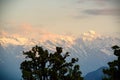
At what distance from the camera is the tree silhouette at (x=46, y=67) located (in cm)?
3688

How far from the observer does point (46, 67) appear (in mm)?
36938

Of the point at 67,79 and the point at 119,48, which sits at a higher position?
the point at 119,48

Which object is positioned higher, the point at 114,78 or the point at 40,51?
the point at 40,51

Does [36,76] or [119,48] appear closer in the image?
[36,76]

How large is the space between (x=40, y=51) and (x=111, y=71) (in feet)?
30.5

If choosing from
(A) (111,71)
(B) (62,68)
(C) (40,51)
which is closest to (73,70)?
(B) (62,68)

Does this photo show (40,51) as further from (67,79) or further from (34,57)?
(67,79)

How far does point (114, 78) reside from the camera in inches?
1688

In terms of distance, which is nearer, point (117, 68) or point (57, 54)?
point (57, 54)

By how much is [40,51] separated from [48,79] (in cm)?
297

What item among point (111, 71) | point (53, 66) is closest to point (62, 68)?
point (53, 66)

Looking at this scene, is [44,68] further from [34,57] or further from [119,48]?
[119,48]

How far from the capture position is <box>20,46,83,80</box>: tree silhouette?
36.9 meters

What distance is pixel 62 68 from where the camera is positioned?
124 ft
